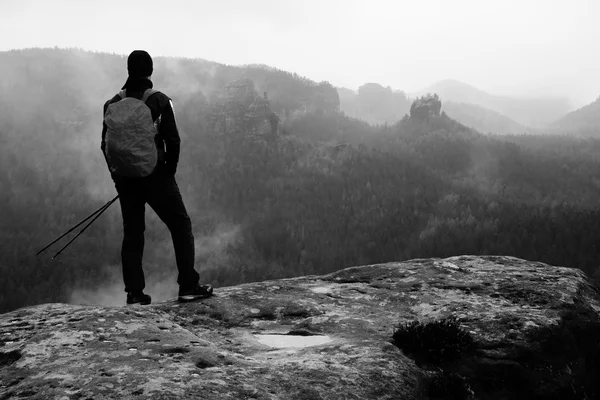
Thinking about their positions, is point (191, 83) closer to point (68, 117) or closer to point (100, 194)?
point (68, 117)

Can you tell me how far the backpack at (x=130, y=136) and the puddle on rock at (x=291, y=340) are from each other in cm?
210

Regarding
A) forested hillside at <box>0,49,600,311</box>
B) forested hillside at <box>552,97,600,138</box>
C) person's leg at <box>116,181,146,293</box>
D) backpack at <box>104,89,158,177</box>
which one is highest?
forested hillside at <box>552,97,600,138</box>

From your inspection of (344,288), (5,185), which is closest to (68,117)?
(5,185)

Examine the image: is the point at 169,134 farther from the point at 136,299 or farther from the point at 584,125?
the point at 584,125

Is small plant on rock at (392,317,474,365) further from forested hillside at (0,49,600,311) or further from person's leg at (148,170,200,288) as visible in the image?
forested hillside at (0,49,600,311)

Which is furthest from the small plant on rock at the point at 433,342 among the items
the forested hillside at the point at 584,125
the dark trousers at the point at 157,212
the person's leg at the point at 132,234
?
the forested hillside at the point at 584,125

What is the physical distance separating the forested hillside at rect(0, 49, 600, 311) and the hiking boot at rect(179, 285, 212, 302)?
60517 mm

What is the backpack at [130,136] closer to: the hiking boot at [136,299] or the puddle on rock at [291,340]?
the hiking boot at [136,299]

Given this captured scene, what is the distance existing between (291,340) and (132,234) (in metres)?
2.20

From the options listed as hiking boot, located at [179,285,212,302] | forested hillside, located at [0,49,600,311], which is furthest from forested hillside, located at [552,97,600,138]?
hiking boot, located at [179,285,212,302]

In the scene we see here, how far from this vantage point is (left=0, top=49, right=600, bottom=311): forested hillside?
70.6 metres

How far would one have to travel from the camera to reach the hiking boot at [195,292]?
17.5ft

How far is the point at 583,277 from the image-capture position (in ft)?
21.4

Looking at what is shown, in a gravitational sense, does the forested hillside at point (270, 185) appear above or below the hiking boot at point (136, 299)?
below
